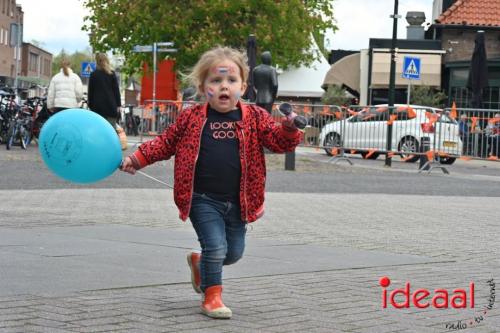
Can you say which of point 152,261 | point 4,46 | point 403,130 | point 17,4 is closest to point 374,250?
point 152,261

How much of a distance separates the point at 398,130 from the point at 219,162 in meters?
21.3

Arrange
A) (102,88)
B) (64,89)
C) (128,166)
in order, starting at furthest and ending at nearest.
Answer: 1. (64,89)
2. (102,88)
3. (128,166)

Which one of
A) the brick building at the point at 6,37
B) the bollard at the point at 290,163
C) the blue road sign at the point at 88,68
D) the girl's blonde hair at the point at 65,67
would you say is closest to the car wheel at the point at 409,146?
the bollard at the point at 290,163

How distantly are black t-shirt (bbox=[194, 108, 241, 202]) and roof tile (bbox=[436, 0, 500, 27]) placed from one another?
1695 inches

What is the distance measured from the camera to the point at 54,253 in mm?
8719

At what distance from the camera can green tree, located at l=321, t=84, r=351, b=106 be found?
157 ft

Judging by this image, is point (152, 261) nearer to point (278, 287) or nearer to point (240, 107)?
point (278, 287)

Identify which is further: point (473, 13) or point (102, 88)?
point (473, 13)

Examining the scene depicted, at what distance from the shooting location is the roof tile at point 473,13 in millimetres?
48406

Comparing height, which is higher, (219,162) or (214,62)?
(214,62)

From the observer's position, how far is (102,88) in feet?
66.2

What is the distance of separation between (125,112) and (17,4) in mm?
71817

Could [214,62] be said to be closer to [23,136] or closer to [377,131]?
[23,136]

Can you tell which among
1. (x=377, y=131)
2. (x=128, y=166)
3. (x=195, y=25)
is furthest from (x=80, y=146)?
(x=195, y=25)
